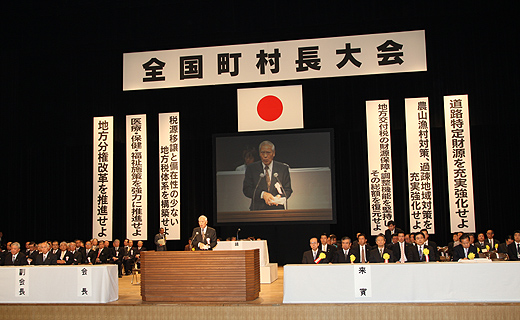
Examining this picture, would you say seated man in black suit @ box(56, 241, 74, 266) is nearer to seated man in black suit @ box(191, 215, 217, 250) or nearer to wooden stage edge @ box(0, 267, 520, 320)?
wooden stage edge @ box(0, 267, 520, 320)

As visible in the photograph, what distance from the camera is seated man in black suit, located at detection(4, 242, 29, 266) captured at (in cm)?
750

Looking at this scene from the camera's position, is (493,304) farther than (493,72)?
No

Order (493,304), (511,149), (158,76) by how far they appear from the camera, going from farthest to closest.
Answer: (158,76) < (511,149) < (493,304)

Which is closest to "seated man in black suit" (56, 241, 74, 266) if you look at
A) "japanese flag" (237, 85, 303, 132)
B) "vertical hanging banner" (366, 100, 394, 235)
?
"japanese flag" (237, 85, 303, 132)

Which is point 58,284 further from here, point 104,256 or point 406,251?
point 104,256

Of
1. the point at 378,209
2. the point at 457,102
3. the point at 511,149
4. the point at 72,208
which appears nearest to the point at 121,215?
the point at 72,208

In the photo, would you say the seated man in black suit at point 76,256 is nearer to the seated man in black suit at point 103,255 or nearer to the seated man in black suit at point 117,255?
the seated man in black suit at point 103,255

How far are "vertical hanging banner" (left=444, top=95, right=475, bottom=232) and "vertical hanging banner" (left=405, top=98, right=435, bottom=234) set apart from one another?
0.39 m

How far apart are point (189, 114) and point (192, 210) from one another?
216cm

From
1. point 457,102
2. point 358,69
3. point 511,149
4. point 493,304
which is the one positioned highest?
point 358,69

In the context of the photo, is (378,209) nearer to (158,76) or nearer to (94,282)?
(158,76)

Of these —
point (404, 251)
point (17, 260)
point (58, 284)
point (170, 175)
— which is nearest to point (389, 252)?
point (404, 251)

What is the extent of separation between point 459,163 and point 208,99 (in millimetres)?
5517

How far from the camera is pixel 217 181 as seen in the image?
11.1 metres
